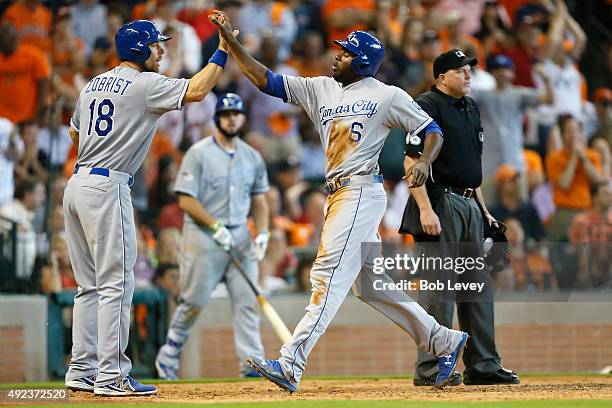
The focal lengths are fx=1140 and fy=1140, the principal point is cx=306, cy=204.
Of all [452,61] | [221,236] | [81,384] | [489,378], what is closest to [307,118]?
[221,236]

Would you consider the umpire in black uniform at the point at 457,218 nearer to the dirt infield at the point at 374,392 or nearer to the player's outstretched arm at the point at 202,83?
the dirt infield at the point at 374,392

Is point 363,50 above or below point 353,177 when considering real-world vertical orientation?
above

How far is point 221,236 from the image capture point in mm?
9453

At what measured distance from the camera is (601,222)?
11.4 metres

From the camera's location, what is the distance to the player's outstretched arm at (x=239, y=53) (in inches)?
269

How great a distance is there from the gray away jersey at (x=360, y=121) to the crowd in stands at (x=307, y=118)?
4.41m

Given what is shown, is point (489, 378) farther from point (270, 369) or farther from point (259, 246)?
point (259, 246)

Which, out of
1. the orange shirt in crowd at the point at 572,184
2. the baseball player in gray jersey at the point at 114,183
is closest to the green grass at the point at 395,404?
the baseball player in gray jersey at the point at 114,183

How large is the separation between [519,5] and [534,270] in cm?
480

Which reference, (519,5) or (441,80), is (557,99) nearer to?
(519,5)

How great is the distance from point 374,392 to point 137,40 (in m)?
2.64

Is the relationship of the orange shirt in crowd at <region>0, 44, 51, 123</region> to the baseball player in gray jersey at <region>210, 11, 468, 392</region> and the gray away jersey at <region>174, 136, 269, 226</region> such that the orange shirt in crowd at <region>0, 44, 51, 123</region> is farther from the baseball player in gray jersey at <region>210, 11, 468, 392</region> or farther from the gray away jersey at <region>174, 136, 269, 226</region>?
the baseball player in gray jersey at <region>210, 11, 468, 392</region>

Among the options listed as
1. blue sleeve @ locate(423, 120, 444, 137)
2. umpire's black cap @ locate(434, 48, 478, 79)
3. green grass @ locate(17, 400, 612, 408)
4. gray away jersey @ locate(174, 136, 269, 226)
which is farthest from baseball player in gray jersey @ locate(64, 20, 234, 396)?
gray away jersey @ locate(174, 136, 269, 226)


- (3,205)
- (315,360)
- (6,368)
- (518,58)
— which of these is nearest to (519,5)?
(518,58)
